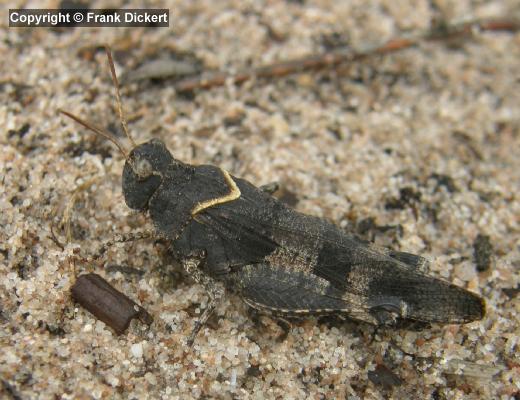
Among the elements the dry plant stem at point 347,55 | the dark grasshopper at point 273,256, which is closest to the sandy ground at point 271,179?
the dry plant stem at point 347,55

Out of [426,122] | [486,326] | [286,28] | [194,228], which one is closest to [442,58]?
[426,122]

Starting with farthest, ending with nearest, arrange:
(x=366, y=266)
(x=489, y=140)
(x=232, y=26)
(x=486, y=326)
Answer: (x=232, y=26)
(x=489, y=140)
(x=486, y=326)
(x=366, y=266)

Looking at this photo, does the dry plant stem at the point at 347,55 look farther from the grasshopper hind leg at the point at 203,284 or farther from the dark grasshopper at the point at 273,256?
the grasshopper hind leg at the point at 203,284

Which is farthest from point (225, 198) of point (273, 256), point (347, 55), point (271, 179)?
point (347, 55)

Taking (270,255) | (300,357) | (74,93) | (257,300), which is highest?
(74,93)

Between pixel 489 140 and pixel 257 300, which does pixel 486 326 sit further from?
pixel 489 140

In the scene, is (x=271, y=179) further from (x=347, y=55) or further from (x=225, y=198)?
(x=347, y=55)
